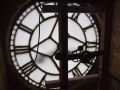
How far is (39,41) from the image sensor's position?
2.00 m

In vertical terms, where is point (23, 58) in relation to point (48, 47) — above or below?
below

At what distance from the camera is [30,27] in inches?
77.0

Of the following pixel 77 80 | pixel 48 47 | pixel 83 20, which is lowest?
pixel 77 80

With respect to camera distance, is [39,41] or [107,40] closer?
[107,40]

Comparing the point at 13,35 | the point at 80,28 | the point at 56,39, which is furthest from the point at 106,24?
the point at 13,35

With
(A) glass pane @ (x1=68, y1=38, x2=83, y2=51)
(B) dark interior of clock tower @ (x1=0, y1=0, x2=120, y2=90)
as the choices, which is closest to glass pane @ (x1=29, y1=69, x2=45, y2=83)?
(B) dark interior of clock tower @ (x1=0, y1=0, x2=120, y2=90)

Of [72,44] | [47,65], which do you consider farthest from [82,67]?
[47,65]

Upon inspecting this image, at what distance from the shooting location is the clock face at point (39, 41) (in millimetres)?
1900

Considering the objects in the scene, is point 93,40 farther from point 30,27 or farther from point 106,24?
point 30,27

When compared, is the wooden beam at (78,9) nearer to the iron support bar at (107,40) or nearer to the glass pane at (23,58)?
the iron support bar at (107,40)

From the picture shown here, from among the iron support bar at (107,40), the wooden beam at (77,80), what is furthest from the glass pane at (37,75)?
the iron support bar at (107,40)

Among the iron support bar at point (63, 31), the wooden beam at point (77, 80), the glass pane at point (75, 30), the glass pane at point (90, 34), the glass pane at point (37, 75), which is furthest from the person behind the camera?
the glass pane at point (90, 34)

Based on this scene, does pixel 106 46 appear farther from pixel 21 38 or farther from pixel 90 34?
pixel 21 38

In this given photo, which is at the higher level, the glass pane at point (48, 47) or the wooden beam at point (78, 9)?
the wooden beam at point (78, 9)
